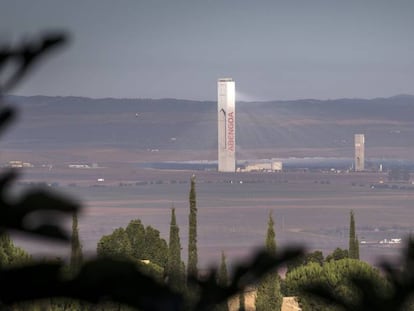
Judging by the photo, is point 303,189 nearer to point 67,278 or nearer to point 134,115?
point 134,115

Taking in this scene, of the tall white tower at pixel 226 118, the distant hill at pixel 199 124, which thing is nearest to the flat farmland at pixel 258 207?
the tall white tower at pixel 226 118

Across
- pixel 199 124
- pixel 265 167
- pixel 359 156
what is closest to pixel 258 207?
pixel 265 167

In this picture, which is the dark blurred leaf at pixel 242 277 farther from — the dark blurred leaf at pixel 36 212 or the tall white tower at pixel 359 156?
the tall white tower at pixel 359 156

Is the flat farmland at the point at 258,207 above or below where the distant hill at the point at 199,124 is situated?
below

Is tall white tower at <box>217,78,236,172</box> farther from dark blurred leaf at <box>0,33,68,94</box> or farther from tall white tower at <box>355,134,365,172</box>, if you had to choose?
dark blurred leaf at <box>0,33,68,94</box>

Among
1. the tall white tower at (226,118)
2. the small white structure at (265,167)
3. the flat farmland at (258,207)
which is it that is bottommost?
the flat farmland at (258,207)
